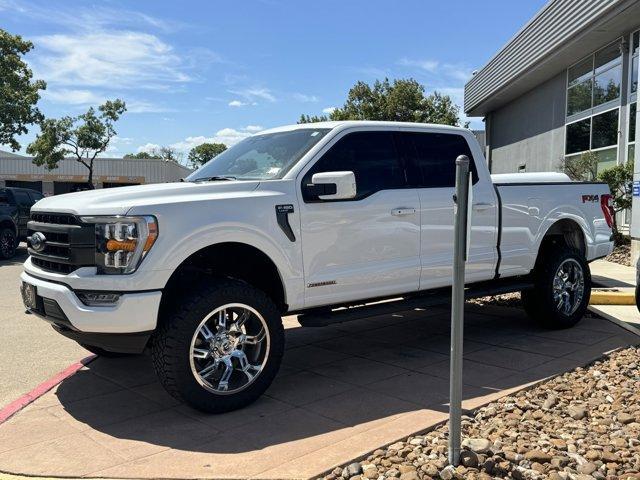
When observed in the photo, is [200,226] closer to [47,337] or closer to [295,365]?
[295,365]

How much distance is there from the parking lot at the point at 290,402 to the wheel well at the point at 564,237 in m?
0.88

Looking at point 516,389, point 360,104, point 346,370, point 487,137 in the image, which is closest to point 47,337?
point 346,370

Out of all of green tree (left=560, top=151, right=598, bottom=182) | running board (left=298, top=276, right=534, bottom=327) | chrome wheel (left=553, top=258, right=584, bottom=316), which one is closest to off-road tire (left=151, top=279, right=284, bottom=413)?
running board (left=298, top=276, right=534, bottom=327)

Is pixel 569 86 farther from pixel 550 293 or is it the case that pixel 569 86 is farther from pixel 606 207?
pixel 550 293

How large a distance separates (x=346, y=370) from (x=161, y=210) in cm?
226

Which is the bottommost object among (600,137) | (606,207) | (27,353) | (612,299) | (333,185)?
(27,353)

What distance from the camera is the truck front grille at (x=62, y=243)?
4.15 metres

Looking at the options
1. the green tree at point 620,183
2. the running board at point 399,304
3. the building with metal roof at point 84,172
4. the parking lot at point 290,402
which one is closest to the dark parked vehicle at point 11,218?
the parking lot at point 290,402

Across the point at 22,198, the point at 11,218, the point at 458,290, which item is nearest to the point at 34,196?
the point at 22,198

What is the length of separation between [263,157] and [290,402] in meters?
2.06

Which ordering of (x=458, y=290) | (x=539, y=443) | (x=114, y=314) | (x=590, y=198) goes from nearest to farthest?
(x=458, y=290), (x=539, y=443), (x=114, y=314), (x=590, y=198)

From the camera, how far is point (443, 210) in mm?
5637

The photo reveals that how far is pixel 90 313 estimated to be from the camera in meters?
4.05

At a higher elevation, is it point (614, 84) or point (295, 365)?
point (614, 84)
